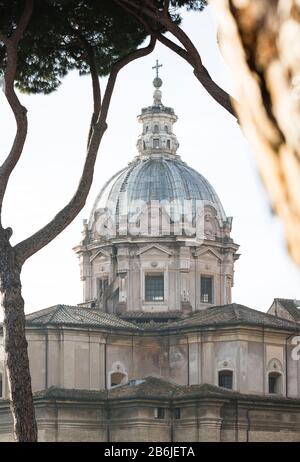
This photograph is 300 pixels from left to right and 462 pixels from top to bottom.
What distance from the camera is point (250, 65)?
3.37 ft

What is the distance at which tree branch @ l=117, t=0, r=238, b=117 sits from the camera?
13156 millimetres

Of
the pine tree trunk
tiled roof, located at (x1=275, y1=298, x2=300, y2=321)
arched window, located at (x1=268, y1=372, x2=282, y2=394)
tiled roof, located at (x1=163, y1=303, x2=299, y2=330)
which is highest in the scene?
tiled roof, located at (x1=275, y1=298, x2=300, y2=321)

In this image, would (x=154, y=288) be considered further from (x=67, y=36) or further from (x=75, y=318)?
(x=67, y=36)

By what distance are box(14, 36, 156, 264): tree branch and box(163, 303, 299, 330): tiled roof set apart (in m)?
28.4

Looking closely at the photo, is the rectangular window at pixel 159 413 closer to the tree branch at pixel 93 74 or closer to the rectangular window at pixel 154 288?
the rectangular window at pixel 154 288

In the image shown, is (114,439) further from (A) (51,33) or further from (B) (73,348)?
(A) (51,33)

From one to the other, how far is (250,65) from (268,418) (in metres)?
41.5

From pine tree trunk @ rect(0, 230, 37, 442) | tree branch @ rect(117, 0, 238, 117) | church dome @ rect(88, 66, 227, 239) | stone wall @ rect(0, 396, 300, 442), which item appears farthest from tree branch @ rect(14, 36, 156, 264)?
church dome @ rect(88, 66, 227, 239)

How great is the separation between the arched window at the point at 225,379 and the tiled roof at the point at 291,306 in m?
5.25

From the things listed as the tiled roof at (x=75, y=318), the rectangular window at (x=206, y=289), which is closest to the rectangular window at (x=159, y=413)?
the tiled roof at (x=75, y=318)

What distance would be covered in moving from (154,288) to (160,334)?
261 cm

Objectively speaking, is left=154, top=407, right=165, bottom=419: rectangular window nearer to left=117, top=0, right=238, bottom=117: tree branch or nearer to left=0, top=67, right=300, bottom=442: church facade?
left=0, top=67, right=300, bottom=442: church facade

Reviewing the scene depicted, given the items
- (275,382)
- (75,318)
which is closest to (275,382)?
(275,382)

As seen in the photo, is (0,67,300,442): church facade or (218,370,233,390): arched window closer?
(0,67,300,442): church facade
